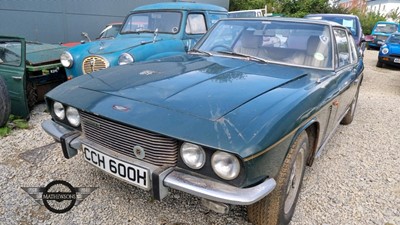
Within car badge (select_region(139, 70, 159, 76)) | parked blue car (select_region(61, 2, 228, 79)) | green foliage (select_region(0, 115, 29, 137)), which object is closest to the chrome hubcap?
car badge (select_region(139, 70, 159, 76))

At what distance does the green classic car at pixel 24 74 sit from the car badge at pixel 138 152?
2.69 metres

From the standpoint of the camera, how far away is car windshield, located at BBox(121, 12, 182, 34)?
5410 millimetres

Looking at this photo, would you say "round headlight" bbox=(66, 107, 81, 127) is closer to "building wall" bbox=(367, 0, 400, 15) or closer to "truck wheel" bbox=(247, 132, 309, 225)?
"truck wheel" bbox=(247, 132, 309, 225)

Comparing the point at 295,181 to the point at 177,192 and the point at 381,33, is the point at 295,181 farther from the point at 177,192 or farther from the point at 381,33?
the point at 381,33

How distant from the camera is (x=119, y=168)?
1980 millimetres

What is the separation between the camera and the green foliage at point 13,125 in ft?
12.4

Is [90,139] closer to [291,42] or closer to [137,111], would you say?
[137,111]

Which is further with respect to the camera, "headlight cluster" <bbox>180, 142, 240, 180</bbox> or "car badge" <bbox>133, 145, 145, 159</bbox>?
"car badge" <bbox>133, 145, 145, 159</bbox>

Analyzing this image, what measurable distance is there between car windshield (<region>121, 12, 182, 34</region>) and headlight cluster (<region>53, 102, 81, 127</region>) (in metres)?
3.17

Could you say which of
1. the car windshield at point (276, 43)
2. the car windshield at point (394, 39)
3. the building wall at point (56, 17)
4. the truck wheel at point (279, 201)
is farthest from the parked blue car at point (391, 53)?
the truck wheel at point (279, 201)

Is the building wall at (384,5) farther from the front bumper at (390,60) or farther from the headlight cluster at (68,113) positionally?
the headlight cluster at (68,113)

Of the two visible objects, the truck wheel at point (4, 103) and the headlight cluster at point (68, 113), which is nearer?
the headlight cluster at point (68, 113)

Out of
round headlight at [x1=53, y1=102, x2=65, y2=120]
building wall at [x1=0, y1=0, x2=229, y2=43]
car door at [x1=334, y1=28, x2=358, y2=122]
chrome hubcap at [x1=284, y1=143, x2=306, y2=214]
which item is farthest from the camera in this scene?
building wall at [x1=0, y1=0, x2=229, y2=43]

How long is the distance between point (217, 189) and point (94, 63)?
11.5ft
